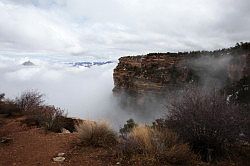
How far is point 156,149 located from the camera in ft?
26.8

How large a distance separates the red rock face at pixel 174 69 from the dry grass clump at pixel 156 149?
25.2 meters

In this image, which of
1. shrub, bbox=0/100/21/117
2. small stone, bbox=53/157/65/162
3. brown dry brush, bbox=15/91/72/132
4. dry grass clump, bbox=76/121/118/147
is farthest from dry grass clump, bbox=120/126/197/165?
shrub, bbox=0/100/21/117

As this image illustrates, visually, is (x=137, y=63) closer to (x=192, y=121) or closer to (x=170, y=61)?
(x=170, y=61)

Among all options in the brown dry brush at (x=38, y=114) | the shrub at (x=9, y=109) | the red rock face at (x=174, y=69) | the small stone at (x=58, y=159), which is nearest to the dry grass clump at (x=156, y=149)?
the small stone at (x=58, y=159)

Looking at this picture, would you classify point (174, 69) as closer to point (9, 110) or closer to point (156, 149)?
point (9, 110)

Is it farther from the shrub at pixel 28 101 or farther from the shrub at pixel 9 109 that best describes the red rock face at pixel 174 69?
the shrub at pixel 9 109

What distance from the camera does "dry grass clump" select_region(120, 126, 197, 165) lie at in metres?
7.91

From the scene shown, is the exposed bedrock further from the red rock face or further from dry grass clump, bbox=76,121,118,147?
dry grass clump, bbox=76,121,118,147

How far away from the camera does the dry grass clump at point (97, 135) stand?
9.49 m

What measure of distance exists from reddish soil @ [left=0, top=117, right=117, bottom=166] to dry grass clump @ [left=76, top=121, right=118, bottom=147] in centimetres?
A: 27

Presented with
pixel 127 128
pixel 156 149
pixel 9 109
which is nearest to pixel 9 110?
pixel 9 109

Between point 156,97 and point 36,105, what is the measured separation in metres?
24.5

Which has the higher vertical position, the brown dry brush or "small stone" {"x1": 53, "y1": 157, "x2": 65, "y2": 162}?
the brown dry brush

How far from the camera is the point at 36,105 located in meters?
17.2
